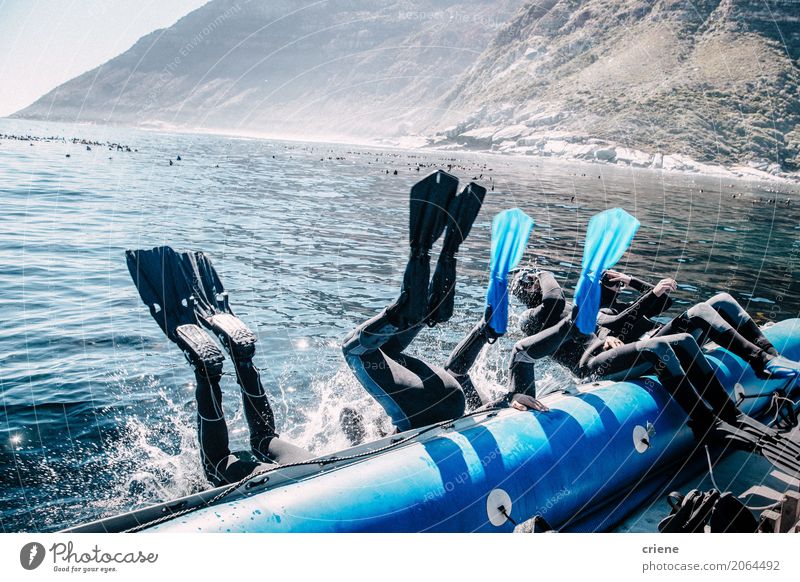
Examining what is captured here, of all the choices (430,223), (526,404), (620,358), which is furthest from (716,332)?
(430,223)

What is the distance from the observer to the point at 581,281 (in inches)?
263

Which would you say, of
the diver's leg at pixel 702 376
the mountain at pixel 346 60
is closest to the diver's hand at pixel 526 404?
the diver's leg at pixel 702 376

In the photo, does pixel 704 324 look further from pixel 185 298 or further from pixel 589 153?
pixel 589 153

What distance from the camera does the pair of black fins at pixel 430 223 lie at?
17.0 ft

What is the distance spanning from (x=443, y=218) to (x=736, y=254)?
2252cm

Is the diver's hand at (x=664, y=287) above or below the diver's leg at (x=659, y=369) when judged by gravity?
above

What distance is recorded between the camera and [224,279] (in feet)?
46.3

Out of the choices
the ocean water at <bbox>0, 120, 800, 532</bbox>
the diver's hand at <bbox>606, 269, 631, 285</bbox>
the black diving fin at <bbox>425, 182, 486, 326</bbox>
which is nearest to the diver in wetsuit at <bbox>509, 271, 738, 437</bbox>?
the diver's hand at <bbox>606, 269, 631, 285</bbox>

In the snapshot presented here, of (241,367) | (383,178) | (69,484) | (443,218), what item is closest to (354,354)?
(241,367)

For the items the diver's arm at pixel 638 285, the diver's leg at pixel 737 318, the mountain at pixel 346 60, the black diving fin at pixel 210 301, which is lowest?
the diver's leg at pixel 737 318

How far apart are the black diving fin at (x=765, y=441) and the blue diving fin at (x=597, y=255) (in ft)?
6.19

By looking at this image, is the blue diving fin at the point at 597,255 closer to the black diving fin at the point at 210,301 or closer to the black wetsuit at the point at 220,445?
the black wetsuit at the point at 220,445

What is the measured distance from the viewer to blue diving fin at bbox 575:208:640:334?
6.53 metres
